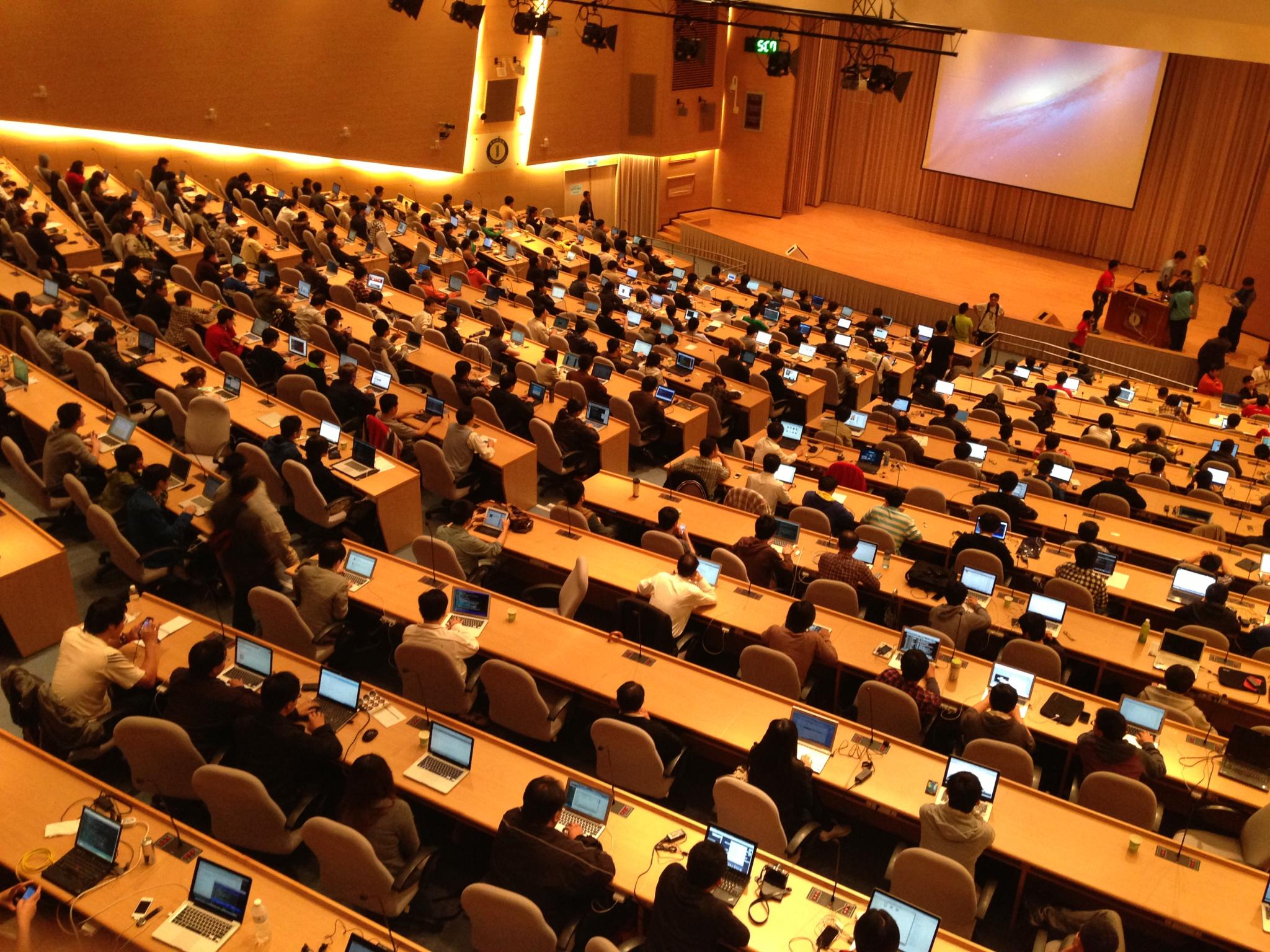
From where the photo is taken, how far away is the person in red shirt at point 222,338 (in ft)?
35.7

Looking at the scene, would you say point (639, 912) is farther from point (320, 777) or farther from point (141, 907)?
point (141, 907)

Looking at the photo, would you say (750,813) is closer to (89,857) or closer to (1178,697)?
(1178,697)

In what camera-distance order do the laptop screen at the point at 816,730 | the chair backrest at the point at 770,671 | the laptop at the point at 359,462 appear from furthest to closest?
the laptop at the point at 359,462, the chair backrest at the point at 770,671, the laptop screen at the point at 816,730

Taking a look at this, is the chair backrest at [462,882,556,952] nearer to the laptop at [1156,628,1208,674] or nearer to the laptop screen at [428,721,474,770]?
the laptop screen at [428,721,474,770]

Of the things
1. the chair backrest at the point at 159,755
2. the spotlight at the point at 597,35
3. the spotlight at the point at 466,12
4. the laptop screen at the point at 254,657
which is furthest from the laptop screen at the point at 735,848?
the spotlight at the point at 597,35

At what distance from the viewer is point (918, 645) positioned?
6680 millimetres

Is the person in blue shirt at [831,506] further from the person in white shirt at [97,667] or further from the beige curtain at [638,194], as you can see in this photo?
the beige curtain at [638,194]

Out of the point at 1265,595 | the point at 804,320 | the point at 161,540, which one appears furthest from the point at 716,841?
the point at 804,320

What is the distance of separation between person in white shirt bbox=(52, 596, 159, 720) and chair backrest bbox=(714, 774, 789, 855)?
339 centimetres

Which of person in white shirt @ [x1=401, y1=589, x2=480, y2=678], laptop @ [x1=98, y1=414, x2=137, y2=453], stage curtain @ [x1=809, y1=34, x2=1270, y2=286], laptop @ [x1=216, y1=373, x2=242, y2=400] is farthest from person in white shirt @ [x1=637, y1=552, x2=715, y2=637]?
stage curtain @ [x1=809, y1=34, x2=1270, y2=286]

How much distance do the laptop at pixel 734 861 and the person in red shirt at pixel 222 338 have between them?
8.18 metres

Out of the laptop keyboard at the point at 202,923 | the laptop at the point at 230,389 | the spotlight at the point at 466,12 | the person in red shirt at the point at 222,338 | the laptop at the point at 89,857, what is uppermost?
the spotlight at the point at 466,12

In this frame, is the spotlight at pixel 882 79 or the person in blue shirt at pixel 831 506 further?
the spotlight at pixel 882 79

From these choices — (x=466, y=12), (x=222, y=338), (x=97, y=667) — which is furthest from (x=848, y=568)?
(x=466, y=12)
